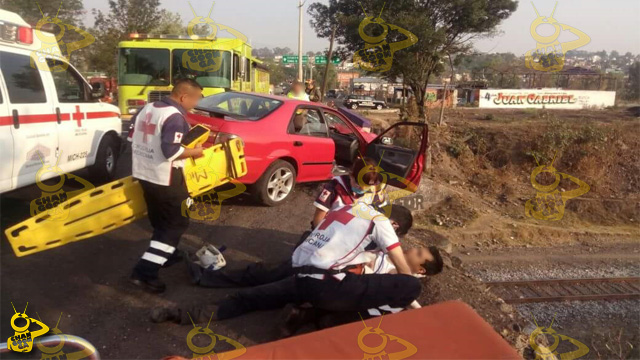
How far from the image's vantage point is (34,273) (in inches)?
173

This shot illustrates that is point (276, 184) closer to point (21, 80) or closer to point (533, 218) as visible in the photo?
point (21, 80)

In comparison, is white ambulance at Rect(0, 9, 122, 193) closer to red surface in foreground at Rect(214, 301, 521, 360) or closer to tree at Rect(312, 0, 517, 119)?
red surface in foreground at Rect(214, 301, 521, 360)

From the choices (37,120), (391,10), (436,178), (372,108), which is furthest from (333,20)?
(372,108)

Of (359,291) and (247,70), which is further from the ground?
(247,70)

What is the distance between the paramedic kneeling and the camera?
3258 mm

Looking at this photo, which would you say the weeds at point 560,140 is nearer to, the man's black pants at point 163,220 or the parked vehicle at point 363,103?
the man's black pants at point 163,220

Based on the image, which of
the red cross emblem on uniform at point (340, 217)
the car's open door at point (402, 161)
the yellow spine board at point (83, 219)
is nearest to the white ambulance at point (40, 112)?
the yellow spine board at point (83, 219)

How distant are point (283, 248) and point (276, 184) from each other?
131 cm

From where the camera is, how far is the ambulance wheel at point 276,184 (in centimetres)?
636

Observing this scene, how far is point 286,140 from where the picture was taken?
6449mm

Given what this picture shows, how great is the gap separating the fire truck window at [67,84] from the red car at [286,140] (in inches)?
63.7

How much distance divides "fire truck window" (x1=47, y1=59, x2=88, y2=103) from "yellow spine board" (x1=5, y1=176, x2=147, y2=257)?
2332 mm

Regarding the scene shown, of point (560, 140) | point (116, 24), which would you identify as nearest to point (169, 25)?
point (116, 24)

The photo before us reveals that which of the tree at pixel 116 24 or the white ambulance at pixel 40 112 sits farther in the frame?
the tree at pixel 116 24
